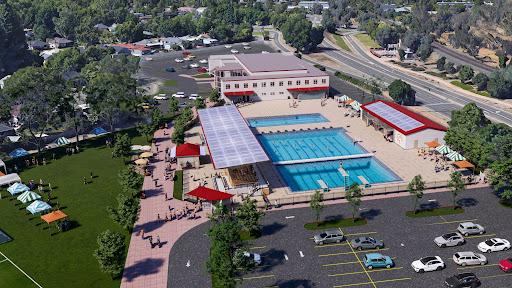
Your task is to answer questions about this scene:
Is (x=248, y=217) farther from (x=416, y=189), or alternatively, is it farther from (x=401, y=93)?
(x=401, y=93)

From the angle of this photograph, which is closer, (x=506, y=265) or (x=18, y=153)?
(x=506, y=265)

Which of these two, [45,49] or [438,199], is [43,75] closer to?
[438,199]

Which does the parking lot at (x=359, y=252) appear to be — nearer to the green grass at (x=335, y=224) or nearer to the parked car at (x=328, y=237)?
the parked car at (x=328, y=237)

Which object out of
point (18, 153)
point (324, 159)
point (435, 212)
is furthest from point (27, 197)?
point (435, 212)

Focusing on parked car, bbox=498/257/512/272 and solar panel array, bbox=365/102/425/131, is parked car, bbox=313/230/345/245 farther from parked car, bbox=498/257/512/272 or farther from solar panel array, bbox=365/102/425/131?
solar panel array, bbox=365/102/425/131

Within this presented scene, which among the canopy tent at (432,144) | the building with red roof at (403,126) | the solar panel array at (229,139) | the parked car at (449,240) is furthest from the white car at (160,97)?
the parked car at (449,240)
